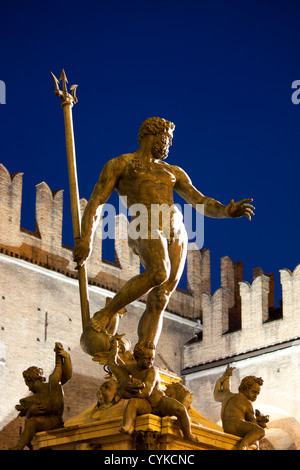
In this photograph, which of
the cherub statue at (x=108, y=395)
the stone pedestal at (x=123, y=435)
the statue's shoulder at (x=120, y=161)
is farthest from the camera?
the statue's shoulder at (x=120, y=161)

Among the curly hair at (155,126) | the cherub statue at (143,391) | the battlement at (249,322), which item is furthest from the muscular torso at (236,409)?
the battlement at (249,322)

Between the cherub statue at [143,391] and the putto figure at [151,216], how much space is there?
1.82ft

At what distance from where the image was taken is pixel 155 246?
794cm

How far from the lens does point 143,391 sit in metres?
7.28

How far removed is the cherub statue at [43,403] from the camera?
25.5 ft

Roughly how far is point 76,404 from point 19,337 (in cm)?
167

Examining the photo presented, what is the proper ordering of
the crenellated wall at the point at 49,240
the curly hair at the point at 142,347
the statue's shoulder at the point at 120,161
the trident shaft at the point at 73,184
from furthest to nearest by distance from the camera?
the crenellated wall at the point at 49,240
the trident shaft at the point at 73,184
the statue's shoulder at the point at 120,161
the curly hair at the point at 142,347

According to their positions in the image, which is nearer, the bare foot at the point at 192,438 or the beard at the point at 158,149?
the bare foot at the point at 192,438

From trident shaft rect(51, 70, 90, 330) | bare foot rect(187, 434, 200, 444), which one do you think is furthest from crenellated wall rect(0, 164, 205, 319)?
bare foot rect(187, 434, 200, 444)

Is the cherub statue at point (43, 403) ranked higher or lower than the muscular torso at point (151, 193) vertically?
lower

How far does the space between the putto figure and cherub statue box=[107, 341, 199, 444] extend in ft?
1.82

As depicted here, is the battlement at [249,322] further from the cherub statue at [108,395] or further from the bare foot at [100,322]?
the cherub statue at [108,395]

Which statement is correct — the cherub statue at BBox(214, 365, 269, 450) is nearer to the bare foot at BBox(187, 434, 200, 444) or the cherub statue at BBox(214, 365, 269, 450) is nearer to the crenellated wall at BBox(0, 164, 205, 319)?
the bare foot at BBox(187, 434, 200, 444)
